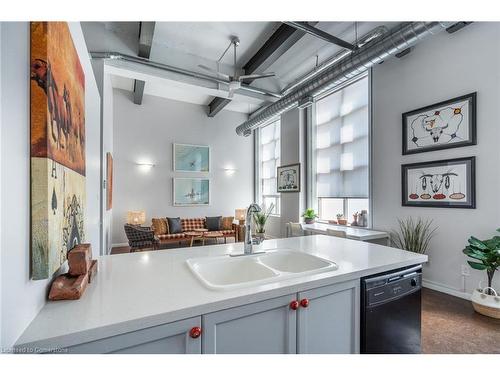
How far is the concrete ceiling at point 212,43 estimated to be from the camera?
3285 millimetres

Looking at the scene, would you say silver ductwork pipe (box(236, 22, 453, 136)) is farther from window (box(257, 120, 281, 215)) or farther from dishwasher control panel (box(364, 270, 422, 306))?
dishwasher control panel (box(364, 270, 422, 306))

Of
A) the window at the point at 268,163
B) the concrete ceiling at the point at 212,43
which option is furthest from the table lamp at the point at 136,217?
the window at the point at 268,163

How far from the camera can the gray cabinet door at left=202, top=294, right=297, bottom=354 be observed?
2.94ft

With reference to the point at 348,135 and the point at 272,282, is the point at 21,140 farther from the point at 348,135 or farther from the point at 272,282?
the point at 348,135

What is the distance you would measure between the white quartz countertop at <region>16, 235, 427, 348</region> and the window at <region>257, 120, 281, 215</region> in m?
5.25

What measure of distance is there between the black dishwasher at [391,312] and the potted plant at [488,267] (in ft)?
4.70

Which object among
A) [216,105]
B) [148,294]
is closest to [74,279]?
[148,294]

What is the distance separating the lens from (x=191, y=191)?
261 inches

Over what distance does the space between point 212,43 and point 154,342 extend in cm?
415

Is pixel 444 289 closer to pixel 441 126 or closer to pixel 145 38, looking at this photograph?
pixel 441 126

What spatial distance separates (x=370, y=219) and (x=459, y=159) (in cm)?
A: 151

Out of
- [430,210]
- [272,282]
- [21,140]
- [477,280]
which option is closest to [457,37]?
[430,210]

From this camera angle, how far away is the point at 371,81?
391cm

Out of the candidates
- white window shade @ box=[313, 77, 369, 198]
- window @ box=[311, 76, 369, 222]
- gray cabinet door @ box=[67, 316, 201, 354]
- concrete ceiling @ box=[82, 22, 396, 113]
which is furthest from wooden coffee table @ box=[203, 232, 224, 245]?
gray cabinet door @ box=[67, 316, 201, 354]
